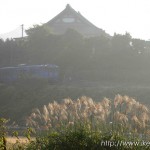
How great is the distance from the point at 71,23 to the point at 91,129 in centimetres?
4726

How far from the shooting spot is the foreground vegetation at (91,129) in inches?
229

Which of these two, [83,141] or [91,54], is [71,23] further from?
[83,141]

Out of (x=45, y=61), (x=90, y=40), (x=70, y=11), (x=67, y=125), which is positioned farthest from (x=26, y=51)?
(x=67, y=125)

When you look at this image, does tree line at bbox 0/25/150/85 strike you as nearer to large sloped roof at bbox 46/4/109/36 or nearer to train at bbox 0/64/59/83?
train at bbox 0/64/59/83

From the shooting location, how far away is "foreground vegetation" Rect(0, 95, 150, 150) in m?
5.83

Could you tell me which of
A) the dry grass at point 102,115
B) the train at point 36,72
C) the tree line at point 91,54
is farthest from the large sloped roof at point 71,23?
the dry grass at point 102,115

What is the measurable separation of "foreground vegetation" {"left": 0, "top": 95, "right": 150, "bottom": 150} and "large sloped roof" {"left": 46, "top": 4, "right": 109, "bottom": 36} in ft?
146

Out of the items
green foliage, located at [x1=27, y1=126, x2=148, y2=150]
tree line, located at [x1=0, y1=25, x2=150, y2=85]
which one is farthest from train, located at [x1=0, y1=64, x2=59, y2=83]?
green foliage, located at [x1=27, y1=126, x2=148, y2=150]

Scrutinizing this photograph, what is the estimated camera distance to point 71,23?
2084 inches

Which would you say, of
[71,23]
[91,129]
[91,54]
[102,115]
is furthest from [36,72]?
[91,129]

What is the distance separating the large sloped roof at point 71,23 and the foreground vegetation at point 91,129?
4437cm

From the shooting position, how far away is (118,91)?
30609mm

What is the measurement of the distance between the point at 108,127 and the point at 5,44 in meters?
38.3

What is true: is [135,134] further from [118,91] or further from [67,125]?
[118,91]
